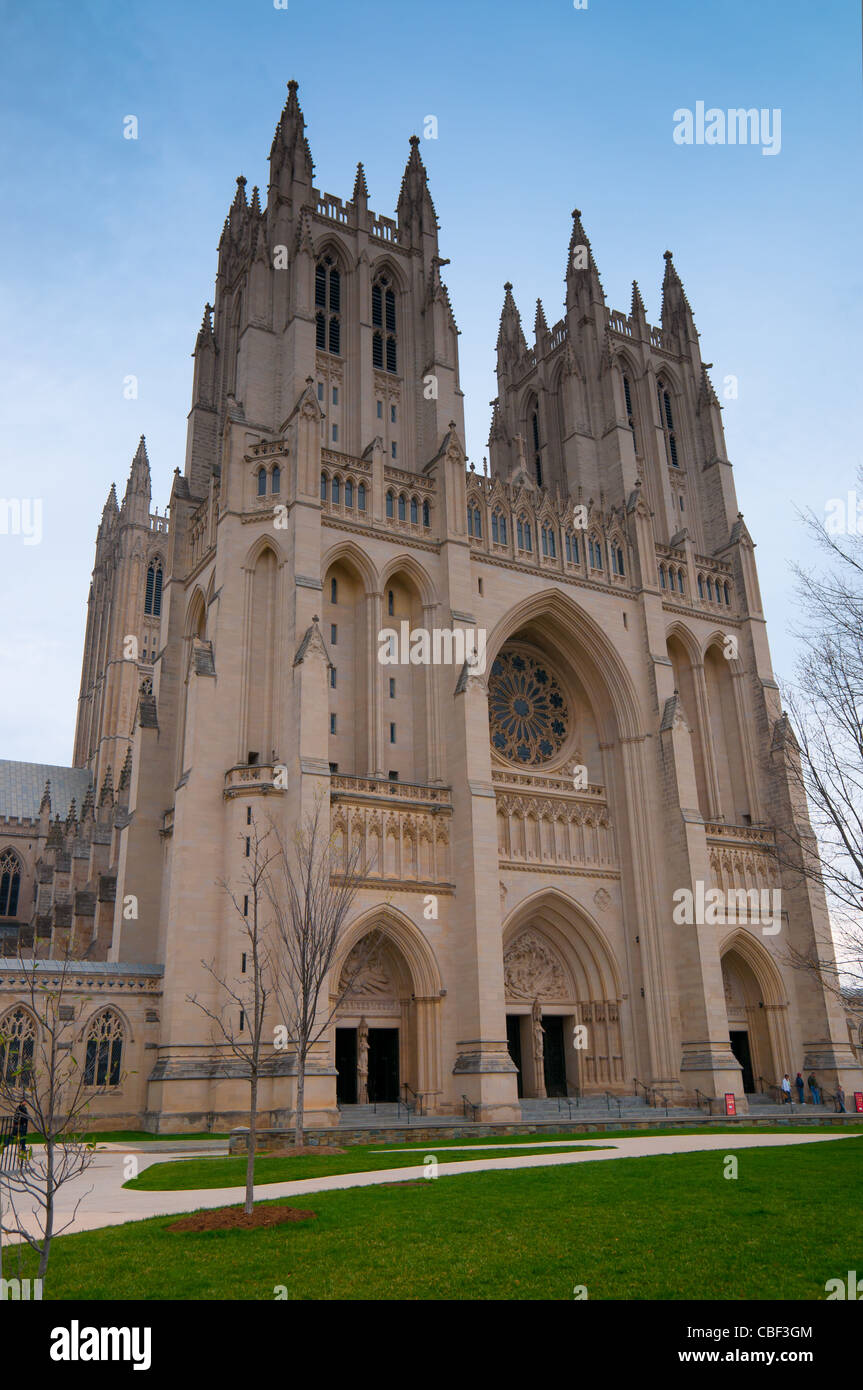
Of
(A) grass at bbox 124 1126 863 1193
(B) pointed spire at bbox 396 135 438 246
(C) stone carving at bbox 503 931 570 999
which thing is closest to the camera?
(A) grass at bbox 124 1126 863 1193

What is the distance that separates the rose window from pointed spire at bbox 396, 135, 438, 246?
19.4m

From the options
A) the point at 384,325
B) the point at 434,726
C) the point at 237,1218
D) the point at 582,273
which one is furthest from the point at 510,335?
the point at 237,1218

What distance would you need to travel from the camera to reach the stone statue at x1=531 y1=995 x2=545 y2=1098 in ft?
113

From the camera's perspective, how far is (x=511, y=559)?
38.4 m

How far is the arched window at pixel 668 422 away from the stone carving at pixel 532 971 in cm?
2486

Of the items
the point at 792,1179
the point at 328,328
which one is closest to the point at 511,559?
the point at 328,328

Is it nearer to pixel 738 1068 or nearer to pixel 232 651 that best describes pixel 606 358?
pixel 232 651

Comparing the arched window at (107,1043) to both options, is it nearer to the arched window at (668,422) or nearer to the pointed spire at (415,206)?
the pointed spire at (415,206)

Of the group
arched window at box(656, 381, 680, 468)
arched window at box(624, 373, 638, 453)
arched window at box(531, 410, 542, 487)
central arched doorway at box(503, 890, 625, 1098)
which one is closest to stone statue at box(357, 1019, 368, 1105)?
central arched doorway at box(503, 890, 625, 1098)

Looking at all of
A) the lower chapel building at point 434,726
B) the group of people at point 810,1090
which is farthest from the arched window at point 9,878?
the group of people at point 810,1090

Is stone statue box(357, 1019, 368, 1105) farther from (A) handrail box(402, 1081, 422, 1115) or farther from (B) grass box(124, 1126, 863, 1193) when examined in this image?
(B) grass box(124, 1126, 863, 1193)

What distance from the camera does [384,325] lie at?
4203 cm

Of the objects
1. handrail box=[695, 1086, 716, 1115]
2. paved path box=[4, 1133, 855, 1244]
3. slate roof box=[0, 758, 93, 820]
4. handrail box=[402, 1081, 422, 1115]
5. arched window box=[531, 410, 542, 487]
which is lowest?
paved path box=[4, 1133, 855, 1244]
